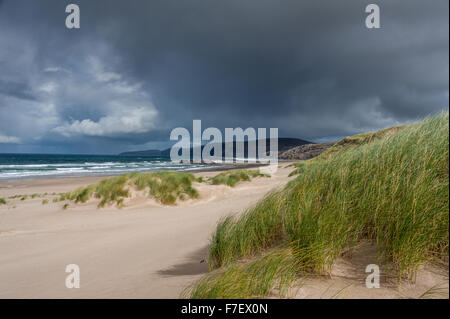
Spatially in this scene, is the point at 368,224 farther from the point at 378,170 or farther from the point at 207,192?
the point at 207,192

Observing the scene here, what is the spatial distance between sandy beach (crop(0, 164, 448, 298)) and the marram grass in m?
0.21

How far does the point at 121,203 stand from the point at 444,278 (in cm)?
1067

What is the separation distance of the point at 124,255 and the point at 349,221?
4363 mm

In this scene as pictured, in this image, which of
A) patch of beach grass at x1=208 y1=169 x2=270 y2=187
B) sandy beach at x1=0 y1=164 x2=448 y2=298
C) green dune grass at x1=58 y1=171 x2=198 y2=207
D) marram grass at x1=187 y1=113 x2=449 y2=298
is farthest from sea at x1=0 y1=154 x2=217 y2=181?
marram grass at x1=187 y1=113 x2=449 y2=298

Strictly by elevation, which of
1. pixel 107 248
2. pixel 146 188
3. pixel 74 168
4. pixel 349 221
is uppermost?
pixel 349 221

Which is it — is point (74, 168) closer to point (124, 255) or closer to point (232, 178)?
point (232, 178)

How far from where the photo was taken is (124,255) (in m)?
5.22

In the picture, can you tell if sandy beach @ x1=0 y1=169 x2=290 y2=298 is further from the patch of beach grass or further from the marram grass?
the patch of beach grass

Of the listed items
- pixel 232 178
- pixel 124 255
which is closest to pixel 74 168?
pixel 232 178

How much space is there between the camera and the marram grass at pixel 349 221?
2439mm

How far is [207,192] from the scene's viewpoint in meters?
12.4

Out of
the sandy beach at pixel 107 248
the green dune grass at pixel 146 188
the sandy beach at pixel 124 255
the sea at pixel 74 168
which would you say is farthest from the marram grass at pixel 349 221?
the sea at pixel 74 168

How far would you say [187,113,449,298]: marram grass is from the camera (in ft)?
8.00
